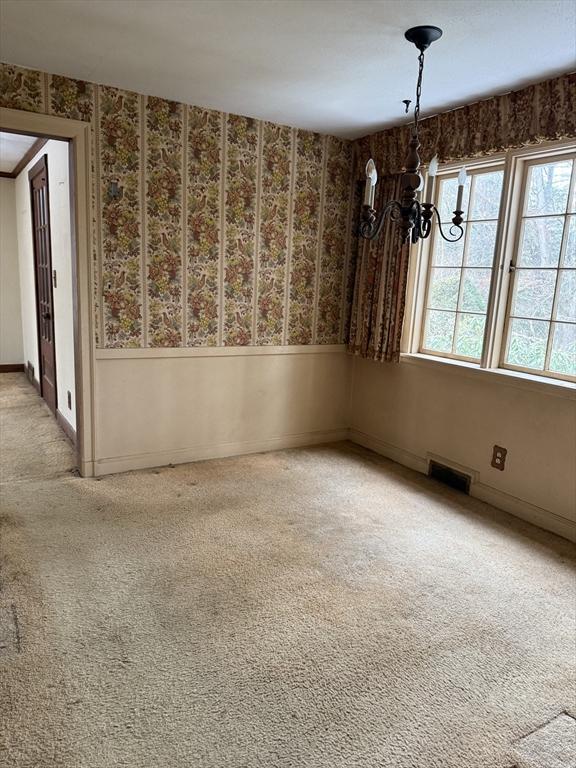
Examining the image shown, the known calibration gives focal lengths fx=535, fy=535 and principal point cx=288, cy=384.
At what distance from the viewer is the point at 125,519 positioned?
3047mm

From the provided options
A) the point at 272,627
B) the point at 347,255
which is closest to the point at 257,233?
the point at 347,255

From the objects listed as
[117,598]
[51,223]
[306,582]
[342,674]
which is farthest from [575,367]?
[51,223]

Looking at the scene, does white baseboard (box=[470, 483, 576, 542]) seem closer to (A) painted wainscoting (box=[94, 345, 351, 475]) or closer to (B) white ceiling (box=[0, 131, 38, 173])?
(A) painted wainscoting (box=[94, 345, 351, 475])

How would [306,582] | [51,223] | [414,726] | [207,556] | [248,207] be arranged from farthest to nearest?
1. [51,223]
2. [248,207]
3. [207,556]
4. [306,582]
5. [414,726]

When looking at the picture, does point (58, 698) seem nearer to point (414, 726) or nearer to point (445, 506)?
point (414, 726)

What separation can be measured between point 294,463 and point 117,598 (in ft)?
6.47

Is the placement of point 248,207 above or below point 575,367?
above

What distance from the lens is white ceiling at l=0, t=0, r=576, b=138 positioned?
2.22m

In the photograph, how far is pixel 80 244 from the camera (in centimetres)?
335

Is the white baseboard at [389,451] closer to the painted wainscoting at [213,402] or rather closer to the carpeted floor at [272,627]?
the painted wainscoting at [213,402]

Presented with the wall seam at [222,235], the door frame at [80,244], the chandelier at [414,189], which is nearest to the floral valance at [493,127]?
the chandelier at [414,189]

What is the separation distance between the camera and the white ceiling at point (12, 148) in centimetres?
455

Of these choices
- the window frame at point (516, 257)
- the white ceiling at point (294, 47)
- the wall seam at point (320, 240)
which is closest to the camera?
the white ceiling at point (294, 47)

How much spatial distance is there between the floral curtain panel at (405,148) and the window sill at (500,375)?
23 centimetres
